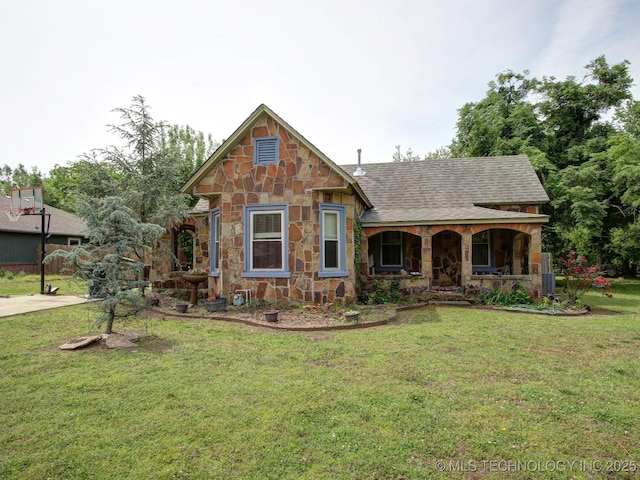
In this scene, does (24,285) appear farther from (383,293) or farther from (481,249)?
(481,249)

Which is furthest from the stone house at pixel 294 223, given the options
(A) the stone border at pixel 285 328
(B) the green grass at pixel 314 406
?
(B) the green grass at pixel 314 406

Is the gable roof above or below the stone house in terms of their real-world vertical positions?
above

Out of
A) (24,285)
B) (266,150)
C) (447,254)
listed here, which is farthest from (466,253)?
(24,285)

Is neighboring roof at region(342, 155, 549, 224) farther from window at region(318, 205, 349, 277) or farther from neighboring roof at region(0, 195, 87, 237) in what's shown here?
neighboring roof at region(0, 195, 87, 237)

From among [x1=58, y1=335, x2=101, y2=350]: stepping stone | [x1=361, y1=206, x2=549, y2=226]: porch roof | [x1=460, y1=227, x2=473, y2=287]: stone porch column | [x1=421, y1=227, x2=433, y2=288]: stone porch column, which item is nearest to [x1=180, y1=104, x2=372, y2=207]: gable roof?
[x1=361, y1=206, x2=549, y2=226]: porch roof

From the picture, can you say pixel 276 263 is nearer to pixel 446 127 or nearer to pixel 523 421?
pixel 523 421

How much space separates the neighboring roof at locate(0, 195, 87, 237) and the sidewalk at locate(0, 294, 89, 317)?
26.5 ft

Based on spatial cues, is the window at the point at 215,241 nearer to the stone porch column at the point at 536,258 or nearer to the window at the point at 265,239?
the window at the point at 265,239

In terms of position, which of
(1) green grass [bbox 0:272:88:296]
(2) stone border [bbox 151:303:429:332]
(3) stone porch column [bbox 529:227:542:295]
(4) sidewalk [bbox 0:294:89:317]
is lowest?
(2) stone border [bbox 151:303:429:332]

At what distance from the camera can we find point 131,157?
13336 millimetres

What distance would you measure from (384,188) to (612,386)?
478 inches

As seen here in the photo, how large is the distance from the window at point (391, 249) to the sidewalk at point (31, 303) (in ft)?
34.0

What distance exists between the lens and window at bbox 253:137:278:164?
10625 mm

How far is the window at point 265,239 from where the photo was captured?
34.4 feet
